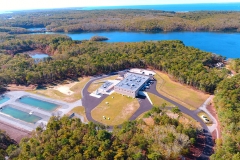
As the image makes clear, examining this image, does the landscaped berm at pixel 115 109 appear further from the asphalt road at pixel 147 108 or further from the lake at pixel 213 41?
the lake at pixel 213 41

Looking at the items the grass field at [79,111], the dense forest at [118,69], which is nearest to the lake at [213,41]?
the dense forest at [118,69]

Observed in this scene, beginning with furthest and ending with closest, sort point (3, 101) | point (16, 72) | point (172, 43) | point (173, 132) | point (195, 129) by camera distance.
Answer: point (172, 43) → point (16, 72) → point (3, 101) → point (195, 129) → point (173, 132)

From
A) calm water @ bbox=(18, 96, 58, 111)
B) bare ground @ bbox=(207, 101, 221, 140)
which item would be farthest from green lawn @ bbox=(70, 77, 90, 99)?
bare ground @ bbox=(207, 101, 221, 140)

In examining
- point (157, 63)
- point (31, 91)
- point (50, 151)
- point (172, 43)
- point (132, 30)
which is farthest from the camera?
point (132, 30)

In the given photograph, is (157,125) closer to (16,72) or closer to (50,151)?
(50,151)

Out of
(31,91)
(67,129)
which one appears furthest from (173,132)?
(31,91)

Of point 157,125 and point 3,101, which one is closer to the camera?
point 157,125

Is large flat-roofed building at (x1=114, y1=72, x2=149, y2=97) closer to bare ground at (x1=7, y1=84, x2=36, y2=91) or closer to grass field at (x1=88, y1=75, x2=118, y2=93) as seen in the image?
grass field at (x1=88, y1=75, x2=118, y2=93)

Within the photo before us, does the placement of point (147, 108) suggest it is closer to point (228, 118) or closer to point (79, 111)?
point (79, 111)
